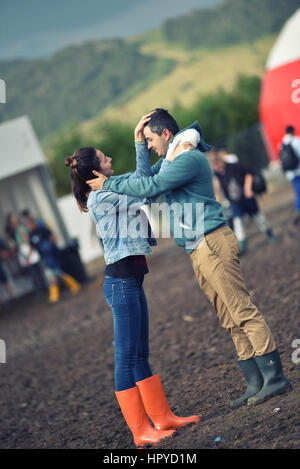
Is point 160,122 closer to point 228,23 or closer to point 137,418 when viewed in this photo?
point 137,418

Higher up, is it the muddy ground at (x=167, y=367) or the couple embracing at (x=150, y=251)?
the couple embracing at (x=150, y=251)

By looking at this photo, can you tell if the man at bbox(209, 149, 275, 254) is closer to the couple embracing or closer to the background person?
the background person

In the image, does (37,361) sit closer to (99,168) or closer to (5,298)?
(99,168)

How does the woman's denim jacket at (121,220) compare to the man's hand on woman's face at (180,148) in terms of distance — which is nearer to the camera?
the man's hand on woman's face at (180,148)

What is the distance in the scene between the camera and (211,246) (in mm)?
3836

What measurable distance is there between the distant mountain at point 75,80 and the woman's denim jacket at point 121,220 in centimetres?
6162

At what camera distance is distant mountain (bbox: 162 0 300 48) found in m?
66.4

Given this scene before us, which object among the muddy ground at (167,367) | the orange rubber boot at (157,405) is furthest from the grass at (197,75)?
the orange rubber boot at (157,405)

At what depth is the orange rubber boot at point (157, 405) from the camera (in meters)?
3.94

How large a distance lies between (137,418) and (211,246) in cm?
120

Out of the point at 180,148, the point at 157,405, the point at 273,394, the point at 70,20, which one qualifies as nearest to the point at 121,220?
the point at 180,148

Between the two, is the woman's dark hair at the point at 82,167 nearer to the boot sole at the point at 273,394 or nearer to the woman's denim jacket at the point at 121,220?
the woman's denim jacket at the point at 121,220

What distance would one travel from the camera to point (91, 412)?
548 cm

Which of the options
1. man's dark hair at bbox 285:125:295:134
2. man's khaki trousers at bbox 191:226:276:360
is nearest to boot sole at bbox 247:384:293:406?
man's khaki trousers at bbox 191:226:276:360
